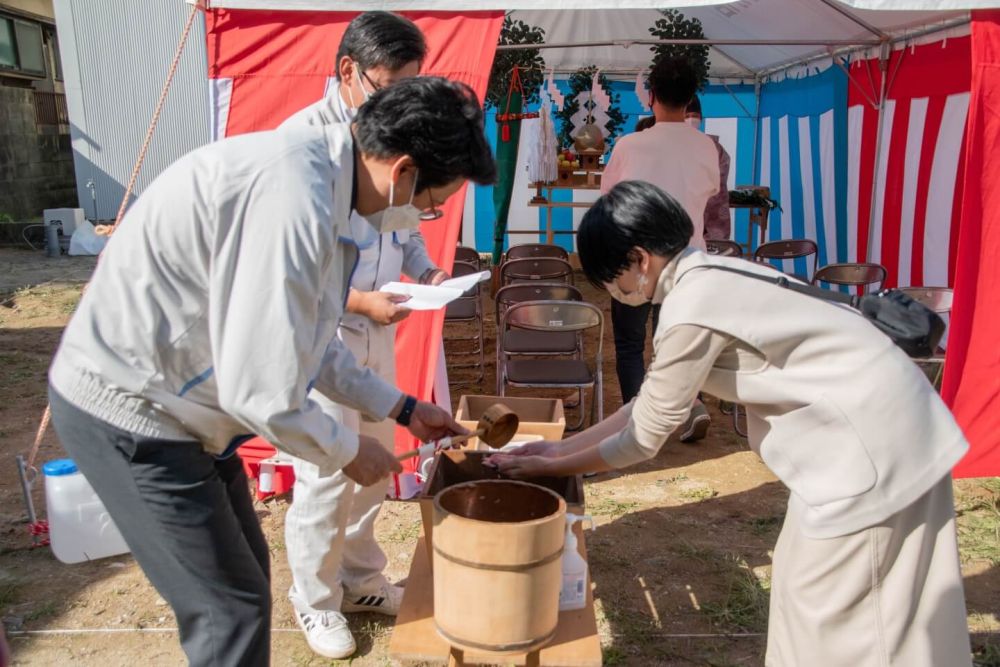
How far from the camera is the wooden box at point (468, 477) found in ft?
6.79

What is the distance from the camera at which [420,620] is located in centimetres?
188

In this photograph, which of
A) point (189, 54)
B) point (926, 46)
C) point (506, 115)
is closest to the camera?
point (926, 46)

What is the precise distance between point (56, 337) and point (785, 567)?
6.55m

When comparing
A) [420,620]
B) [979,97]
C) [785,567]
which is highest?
[979,97]

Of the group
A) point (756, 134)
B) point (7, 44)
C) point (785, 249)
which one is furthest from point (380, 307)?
point (7, 44)

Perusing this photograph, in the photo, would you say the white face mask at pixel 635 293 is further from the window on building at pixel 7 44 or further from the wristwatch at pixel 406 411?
the window on building at pixel 7 44

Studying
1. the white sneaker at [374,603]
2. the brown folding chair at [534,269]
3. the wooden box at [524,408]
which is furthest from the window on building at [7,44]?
the white sneaker at [374,603]

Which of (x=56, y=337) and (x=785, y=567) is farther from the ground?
(x=785, y=567)

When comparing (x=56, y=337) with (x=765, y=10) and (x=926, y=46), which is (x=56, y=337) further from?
Result: (x=926, y=46)

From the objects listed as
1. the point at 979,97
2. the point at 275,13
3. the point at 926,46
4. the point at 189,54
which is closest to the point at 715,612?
the point at 979,97

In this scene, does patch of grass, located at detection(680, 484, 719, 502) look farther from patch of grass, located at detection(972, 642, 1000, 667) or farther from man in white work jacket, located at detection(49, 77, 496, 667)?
man in white work jacket, located at detection(49, 77, 496, 667)

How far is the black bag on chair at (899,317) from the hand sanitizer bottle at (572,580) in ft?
2.35

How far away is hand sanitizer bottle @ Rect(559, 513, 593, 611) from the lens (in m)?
1.91

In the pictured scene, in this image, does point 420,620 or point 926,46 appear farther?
point 926,46
